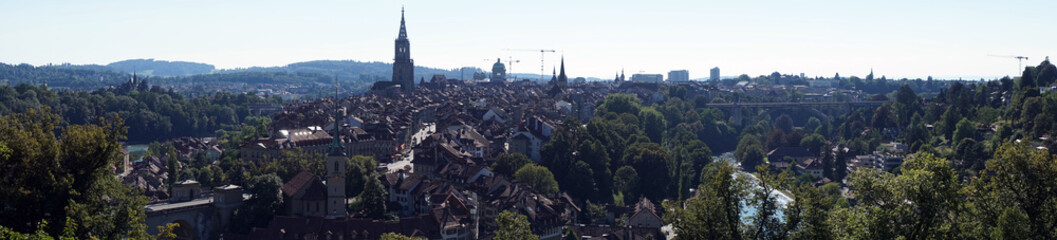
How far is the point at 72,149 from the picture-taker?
18953 millimetres

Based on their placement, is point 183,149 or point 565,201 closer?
point 565,201

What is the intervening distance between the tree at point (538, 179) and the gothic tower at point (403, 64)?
223 ft

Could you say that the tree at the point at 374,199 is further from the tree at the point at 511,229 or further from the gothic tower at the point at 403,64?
the gothic tower at the point at 403,64

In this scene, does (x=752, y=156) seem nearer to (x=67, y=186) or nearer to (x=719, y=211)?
(x=719, y=211)

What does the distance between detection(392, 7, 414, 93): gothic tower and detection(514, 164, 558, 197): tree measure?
6805 cm

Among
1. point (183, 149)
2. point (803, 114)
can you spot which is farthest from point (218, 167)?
point (803, 114)

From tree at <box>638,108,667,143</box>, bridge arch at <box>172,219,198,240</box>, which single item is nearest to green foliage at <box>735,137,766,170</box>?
tree at <box>638,108,667,143</box>

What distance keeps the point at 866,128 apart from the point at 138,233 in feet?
288

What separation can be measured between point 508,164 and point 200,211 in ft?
56.1

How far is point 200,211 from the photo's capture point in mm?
42000

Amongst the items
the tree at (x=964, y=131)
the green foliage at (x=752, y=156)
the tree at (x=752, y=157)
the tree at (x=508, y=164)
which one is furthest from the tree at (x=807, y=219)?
the tree at (x=752, y=157)

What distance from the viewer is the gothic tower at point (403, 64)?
119 metres

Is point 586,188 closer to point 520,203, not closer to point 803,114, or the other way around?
point 520,203

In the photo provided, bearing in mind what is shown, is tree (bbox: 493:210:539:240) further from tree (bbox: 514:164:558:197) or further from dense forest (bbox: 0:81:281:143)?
dense forest (bbox: 0:81:281:143)
